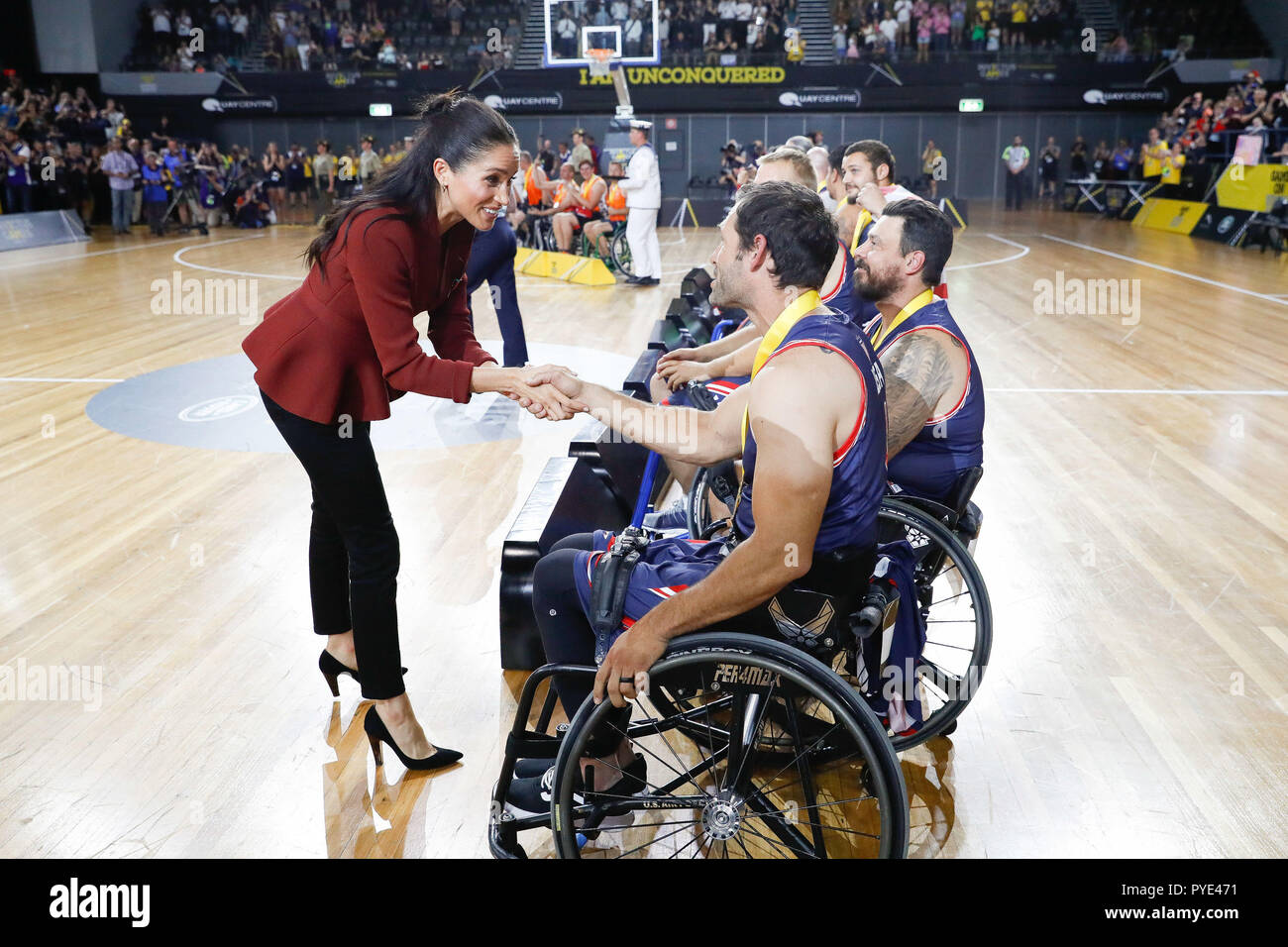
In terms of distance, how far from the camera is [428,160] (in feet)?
6.93

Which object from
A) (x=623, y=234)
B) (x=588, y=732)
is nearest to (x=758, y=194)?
(x=588, y=732)

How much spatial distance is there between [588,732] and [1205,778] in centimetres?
156

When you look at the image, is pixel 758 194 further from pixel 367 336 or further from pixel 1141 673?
pixel 1141 673

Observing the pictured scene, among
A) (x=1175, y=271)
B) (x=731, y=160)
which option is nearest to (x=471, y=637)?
(x=1175, y=271)

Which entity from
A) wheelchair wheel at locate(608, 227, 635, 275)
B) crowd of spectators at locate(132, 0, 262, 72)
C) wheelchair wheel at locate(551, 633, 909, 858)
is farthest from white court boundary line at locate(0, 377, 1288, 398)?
crowd of spectators at locate(132, 0, 262, 72)

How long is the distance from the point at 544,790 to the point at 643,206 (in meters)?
8.34

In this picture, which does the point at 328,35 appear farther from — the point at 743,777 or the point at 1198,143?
the point at 743,777

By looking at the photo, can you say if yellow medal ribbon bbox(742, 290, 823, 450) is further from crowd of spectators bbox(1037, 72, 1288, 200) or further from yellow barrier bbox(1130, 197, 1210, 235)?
yellow barrier bbox(1130, 197, 1210, 235)

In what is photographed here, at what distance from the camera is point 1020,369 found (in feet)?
22.0

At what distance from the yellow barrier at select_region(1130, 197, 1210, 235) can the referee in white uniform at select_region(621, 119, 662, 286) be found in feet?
29.5

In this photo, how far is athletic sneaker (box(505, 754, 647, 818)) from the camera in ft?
6.82

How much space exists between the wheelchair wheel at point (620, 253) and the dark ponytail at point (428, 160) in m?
8.91

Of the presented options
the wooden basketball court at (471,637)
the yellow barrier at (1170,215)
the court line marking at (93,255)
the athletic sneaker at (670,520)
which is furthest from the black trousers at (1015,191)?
the athletic sneaker at (670,520)
